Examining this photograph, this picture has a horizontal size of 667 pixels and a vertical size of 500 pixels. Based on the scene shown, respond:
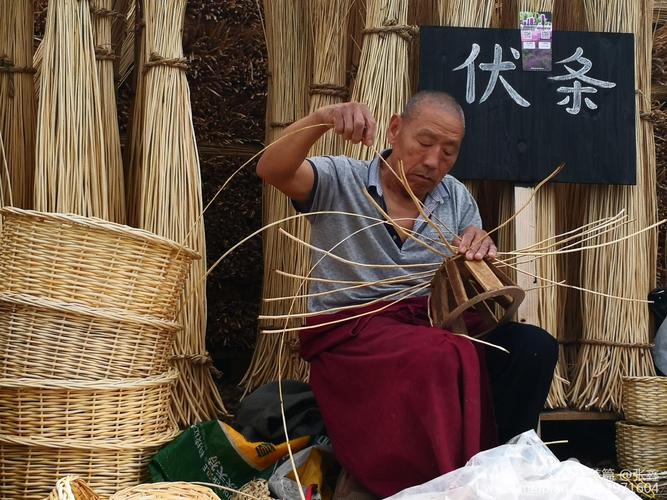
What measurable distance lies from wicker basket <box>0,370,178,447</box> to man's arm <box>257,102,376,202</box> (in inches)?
24.9

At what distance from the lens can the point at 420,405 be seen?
7.11ft

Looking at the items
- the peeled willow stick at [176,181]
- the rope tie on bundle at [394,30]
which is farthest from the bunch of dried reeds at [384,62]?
the peeled willow stick at [176,181]

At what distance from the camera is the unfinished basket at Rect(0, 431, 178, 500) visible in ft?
7.46

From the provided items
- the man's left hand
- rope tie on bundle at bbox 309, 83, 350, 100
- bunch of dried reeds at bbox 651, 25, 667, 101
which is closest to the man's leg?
the man's left hand

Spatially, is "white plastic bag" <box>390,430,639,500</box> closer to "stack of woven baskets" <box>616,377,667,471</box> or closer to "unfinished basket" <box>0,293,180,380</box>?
"unfinished basket" <box>0,293,180,380</box>

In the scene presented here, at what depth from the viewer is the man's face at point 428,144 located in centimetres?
254

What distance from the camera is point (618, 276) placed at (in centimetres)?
320

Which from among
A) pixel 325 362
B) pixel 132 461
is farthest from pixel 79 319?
pixel 325 362

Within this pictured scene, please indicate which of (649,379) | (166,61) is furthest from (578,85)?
(166,61)

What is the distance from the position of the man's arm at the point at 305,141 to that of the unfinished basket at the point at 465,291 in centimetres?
36

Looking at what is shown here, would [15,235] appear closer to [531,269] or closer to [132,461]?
[132,461]

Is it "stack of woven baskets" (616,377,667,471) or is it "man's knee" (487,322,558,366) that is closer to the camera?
"man's knee" (487,322,558,366)

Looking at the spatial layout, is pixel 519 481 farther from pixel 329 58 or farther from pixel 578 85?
pixel 329 58

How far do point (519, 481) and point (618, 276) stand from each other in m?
1.48
